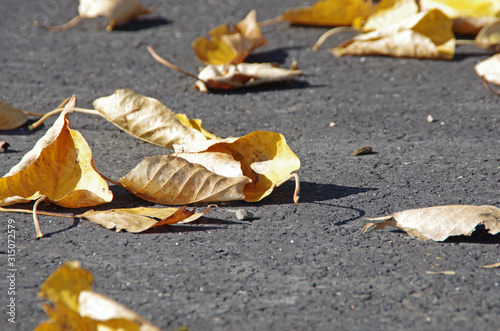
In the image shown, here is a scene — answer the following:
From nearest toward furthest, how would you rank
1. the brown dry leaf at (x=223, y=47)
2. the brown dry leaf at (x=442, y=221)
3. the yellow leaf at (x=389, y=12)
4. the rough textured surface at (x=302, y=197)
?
1. the rough textured surface at (x=302, y=197)
2. the brown dry leaf at (x=442, y=221)
3. the brown dry leaf at (x=223, y=47)
4. the yellow leaf at (x=389, y=12)

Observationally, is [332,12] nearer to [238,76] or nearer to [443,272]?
[238,76]

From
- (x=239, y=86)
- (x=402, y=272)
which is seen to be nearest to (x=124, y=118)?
(x=239, y=86)

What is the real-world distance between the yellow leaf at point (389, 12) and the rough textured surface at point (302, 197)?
298 millimetres

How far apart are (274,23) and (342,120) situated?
133 centimetres

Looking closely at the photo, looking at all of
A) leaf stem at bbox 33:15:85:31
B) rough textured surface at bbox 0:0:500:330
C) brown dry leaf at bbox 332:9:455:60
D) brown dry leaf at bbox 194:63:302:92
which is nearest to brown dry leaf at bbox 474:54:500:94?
rough textured surface at bbox 0:0:500:330

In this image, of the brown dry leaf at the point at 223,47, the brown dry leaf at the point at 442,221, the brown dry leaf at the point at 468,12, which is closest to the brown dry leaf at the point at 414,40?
the brown dry leaf at the point at 468,12

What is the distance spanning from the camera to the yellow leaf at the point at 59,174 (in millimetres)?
1570

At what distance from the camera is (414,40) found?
2.76m

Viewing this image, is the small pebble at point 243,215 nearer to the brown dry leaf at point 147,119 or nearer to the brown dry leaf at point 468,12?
the brown dry leaf at point 147,119

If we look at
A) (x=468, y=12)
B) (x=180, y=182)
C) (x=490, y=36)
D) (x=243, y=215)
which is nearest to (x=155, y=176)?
(x=180, y=182)

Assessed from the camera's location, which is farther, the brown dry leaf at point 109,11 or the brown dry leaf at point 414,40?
the brown dry leaf at point 109,11

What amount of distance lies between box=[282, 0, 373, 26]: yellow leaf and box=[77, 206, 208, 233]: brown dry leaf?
78.8 inches

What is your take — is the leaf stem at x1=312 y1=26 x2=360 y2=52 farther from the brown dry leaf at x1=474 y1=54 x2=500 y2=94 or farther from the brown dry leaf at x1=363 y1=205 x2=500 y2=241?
the brown dry leaf at x1=363 y1=205 x2=500 y2=241

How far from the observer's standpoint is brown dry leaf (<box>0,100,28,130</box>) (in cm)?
210
